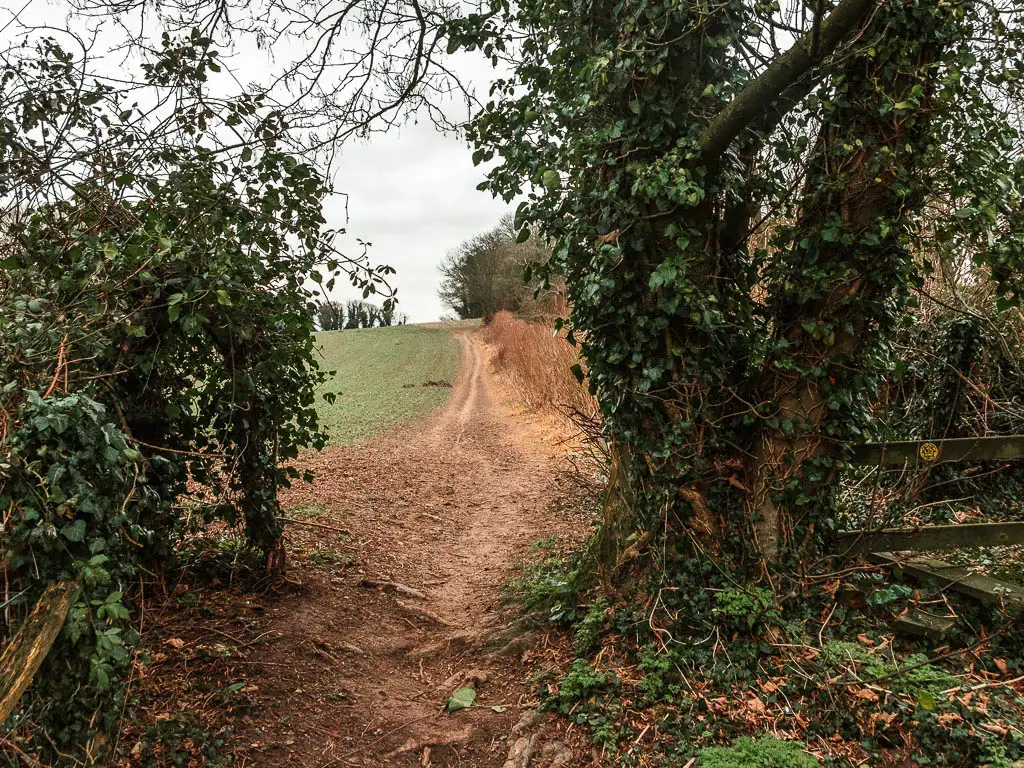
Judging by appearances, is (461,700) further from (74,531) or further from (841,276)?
(841,276)

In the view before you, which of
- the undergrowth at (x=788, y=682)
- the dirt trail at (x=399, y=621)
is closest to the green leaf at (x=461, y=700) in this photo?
the dirt trail at (x=399, y=621)

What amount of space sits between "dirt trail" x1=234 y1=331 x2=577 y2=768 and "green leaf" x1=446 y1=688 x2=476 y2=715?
0.07 meters

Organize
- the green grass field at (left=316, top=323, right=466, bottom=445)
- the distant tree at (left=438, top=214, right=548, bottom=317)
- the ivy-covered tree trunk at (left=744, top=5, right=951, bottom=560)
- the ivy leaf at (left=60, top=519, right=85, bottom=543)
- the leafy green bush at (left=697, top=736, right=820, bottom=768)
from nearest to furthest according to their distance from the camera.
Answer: the ivy leaf at (left=60, top=519, right=85, bottom=543), the leafy green bush at (left=697, top=736, right=820, bottom=768), the ivy-covered tree trunk at (left=744, top=5, right=951, bottom=560), the green grass field at (left=316, top=323, right=466, bottom=445), the distant tree at (left=438, top=214, right=548, bottom=317)

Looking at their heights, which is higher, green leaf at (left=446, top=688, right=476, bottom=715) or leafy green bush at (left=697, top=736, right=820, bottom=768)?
leafy green bush at (left=697, top=736, right=820, bottom=768)

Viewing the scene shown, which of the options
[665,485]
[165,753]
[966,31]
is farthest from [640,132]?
[165,753]

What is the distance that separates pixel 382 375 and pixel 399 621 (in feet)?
72.0

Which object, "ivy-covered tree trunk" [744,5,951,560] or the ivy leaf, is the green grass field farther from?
"ivy-covered tree trunk" [744,5,951,560]

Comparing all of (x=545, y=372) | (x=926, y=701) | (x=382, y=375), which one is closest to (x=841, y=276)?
(x=926, y=701)

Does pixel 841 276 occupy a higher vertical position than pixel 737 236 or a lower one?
lower

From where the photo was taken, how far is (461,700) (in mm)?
4559

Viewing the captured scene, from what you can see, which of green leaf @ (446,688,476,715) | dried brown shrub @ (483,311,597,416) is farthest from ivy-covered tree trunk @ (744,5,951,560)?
dried brown shrub @ (483,311,597,416)

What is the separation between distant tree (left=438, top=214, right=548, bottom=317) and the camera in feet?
132

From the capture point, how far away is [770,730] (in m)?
3.71

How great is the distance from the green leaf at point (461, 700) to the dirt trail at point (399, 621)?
0.07 m
